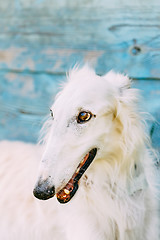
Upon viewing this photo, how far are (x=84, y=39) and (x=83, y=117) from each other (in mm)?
870

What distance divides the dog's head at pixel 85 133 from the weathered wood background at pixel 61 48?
1.72 feet

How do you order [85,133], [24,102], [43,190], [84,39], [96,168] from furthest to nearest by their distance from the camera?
[24,102]
[84,39]
[96,168]
[85,133]
[43,190]

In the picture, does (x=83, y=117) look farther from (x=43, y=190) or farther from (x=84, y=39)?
(x=84, y=39)

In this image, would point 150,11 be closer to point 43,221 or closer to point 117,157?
point 117,157

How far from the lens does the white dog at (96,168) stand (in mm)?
1138

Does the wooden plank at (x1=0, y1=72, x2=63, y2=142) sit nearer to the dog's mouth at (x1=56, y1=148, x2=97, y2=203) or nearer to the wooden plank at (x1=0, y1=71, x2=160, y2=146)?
the wooden plank at (x1=0, y1=71, x2=160, y2=146)

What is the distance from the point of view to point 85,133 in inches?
45.8

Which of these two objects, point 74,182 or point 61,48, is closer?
point 74,182

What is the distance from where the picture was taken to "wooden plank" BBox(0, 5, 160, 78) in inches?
68.2

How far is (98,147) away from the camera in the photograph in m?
1.21

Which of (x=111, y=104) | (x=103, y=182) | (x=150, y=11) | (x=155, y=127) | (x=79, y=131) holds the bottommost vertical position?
(x=103, y=182)

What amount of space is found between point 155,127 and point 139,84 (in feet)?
0.89

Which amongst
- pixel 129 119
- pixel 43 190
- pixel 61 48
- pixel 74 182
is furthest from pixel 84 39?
pixel 43 190

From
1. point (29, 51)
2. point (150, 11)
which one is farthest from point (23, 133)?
point (150, 11)
